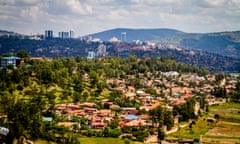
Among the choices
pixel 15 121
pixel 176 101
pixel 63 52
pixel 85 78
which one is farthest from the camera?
pixel 63 52

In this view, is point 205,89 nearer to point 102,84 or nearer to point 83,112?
point 102,84

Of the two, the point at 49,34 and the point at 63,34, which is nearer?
the point at 49,34

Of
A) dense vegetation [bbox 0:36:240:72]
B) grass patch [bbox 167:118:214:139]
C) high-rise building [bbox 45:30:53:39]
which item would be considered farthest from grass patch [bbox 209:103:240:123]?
high-rise building [bbox 45:30:53:39]

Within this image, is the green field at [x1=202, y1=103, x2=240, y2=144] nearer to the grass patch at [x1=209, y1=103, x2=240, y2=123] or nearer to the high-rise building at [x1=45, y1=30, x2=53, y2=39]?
A: the grass patch at [x1=209, y1=103, x2=240, y2=123]

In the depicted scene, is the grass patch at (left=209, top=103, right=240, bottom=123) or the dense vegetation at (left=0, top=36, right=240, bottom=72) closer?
the grass patch at (left=209, top=103, right=240, bottom=123)

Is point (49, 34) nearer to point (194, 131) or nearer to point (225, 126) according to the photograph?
point (225, 126)

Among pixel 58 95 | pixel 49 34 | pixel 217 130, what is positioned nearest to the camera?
pixel 217 130

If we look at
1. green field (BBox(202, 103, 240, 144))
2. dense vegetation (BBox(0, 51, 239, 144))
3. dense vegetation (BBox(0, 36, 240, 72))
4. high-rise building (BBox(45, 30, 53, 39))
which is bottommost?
green field (BBox(202, 103, 240, 144))

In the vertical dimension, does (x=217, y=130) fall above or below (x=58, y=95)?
below

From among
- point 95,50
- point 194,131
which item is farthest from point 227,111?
point 95,50

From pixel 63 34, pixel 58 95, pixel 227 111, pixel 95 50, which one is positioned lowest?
pixel 227 111

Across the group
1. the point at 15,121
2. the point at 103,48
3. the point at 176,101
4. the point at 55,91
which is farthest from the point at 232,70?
the point at 15,121
